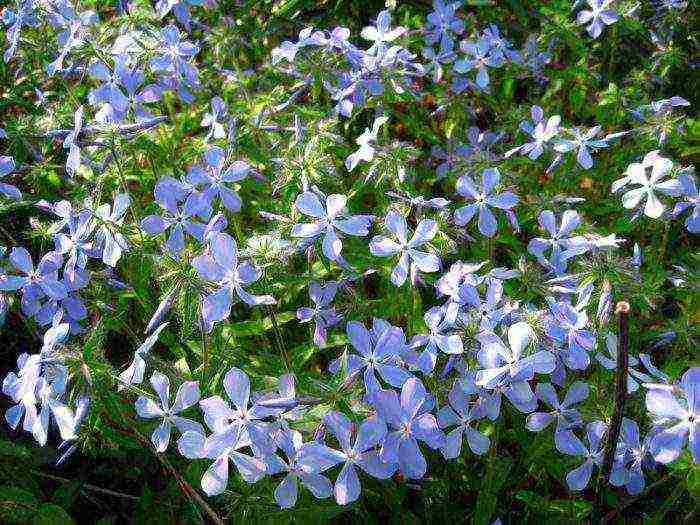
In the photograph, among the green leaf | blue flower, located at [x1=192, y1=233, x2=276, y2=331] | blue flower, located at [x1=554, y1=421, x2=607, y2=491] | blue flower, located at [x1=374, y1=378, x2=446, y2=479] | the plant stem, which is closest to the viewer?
the plant stem

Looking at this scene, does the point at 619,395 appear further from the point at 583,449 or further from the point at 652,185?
the point at 652,185

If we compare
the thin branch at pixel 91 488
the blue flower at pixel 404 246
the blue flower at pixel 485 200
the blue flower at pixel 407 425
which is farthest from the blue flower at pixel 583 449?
the thin branch at pixel 91 488

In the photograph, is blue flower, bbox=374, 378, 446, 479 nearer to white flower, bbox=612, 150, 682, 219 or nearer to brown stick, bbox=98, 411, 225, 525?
brown stick, bbox=98, 411, 225, 525

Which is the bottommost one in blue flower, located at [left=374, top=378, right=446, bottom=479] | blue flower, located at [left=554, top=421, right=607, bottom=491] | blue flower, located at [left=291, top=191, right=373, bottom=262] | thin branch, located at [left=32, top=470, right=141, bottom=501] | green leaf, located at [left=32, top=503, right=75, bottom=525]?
thin branch, located at [left=32, top=470, right=141, bottom=501]

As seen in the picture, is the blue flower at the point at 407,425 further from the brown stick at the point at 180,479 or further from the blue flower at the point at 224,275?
the brown stick at the point at 180,479

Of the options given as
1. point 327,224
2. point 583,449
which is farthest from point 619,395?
point 327,224

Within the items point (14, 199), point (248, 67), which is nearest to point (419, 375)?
point (14, 199)

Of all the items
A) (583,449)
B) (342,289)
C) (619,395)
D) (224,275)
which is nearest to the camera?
(619,395)

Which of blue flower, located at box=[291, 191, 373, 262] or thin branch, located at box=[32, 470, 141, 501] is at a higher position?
blue flower, located at box=[291, 191, 373, 262]

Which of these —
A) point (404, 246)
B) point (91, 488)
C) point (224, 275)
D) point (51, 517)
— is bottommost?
point (91, 488)

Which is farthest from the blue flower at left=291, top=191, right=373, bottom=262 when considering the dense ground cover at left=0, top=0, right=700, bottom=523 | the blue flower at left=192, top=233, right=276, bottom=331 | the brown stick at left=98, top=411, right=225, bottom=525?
the brown stick at left=98, top=411, right=225, bottom=525
